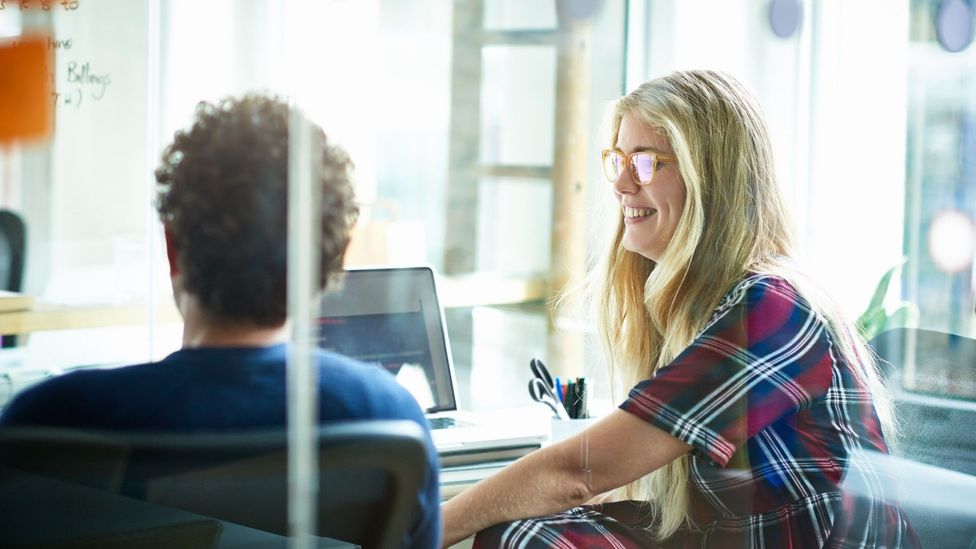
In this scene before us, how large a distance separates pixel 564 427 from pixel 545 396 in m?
0.14

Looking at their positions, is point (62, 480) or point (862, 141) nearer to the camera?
point (62, 480)

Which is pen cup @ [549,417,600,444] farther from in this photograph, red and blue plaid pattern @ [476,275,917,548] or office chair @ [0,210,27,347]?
office chair @ [0,210,27,347]

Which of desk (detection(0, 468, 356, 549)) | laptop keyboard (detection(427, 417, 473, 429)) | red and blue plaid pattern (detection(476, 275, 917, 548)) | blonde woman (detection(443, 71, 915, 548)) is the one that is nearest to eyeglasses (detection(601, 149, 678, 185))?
blonde woman (detection(443, 71, 915, 548))

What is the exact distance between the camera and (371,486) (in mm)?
1187

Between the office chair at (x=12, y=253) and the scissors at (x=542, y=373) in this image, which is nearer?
the office chair at (x=12, y=253)

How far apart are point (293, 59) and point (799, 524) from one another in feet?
3.31

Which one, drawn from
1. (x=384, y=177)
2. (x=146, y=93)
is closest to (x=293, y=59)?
(x=146, y=93)

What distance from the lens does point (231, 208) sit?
3.64 ft

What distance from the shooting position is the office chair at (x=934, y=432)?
1940mm

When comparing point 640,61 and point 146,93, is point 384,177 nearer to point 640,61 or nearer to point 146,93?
point 146,93

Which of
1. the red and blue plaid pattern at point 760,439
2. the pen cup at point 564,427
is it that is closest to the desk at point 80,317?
the red and blue plaid pattern at point 760,439

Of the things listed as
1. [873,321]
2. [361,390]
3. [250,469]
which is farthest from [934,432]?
[250,469]

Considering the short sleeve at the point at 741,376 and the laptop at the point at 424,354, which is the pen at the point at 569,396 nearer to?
the laptop at the point at 424,354

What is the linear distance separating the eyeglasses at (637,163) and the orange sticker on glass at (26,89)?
90 cm
